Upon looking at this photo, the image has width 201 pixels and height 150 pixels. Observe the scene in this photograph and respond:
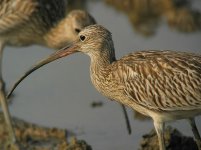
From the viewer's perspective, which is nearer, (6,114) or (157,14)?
(6,114)

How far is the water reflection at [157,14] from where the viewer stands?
1920 centimetres

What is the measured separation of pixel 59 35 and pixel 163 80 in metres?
3.36

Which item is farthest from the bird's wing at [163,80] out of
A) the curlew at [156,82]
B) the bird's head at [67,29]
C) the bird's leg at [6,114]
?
the bird's head at [67,29]

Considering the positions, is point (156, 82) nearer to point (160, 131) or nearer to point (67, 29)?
point (160, 131)

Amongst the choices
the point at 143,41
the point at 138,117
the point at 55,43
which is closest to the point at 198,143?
the point at 138,117

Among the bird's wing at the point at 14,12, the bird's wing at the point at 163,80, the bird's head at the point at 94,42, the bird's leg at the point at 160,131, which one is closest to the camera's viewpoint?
the bird's wing at the point at 163,80

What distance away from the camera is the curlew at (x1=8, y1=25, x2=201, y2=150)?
39.1 ft

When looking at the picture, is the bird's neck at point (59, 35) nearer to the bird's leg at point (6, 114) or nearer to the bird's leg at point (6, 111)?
the bird's leg at point (6, 111)

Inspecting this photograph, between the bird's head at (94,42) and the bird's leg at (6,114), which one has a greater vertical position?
the bird's head at (94,42)

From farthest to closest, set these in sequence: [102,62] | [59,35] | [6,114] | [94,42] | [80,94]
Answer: [80,94], [59,35], [6,114], [102,62], [94,42]

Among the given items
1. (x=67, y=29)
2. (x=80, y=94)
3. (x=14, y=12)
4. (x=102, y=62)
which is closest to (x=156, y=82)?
(x=102, y=62)

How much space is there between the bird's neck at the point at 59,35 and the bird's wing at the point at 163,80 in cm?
280

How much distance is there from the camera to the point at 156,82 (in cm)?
1205

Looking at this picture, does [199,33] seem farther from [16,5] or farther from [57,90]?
[16,5]
